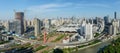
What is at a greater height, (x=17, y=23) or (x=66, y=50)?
(x=17, y=23)

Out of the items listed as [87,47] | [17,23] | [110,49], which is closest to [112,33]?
[87,47]

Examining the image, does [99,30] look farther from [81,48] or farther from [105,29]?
[81,48]

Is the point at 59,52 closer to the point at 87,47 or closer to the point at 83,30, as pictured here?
the point at 87,47

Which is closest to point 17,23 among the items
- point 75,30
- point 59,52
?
point 75,30

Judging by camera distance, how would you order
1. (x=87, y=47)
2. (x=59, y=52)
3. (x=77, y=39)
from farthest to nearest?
1. (x=77, y=39)
2. (x=87, y=47)
3. (x=59, y=52)

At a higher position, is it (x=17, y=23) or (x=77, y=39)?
(x=17, y=23)

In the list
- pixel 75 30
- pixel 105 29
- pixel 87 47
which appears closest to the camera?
pixel 87 47

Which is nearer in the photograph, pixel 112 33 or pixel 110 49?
pixel 110 49

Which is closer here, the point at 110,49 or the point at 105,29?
the point at 110,49

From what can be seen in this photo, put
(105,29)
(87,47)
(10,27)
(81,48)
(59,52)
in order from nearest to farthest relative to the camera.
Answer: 1. (59,52)
2. (81,48)
3. (87,47)
4. (10,27)
5. (105,29)
